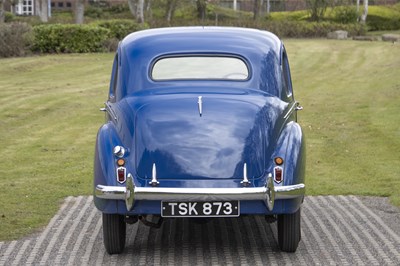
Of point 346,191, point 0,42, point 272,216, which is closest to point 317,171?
point 346,191

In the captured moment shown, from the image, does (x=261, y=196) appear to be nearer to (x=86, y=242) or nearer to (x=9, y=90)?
(x=86, y=242)

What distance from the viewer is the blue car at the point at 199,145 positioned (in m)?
7.26

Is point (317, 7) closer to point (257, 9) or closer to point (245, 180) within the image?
point (257, 9)

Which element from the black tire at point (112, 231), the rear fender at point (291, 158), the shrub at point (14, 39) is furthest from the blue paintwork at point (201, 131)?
the shrub at point (14, 39)

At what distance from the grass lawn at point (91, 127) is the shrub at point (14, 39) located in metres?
1.04

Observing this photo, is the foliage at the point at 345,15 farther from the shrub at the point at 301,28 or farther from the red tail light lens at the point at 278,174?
the red tail light lens at the point at 278,174

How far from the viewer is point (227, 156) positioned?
7.37 meters

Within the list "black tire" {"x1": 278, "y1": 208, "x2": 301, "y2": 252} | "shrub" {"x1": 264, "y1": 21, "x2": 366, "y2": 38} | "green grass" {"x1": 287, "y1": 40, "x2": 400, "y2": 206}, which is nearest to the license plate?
"black tire" {"x1": 278, "y1": 208, "x2": 301, "y2": 252}

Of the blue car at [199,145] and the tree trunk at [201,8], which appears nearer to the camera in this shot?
the blue car at [199,145]

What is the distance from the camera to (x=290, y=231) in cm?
768

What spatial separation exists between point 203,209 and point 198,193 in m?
0.15

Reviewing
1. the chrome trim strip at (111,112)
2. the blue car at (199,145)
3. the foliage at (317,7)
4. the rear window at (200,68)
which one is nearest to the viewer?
the blue car at (199,145)

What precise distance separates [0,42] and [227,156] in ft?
Result: 88.8

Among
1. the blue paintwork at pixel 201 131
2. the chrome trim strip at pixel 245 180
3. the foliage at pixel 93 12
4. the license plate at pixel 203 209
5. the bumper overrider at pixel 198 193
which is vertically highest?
the blue paintwork at pixel 201 131
